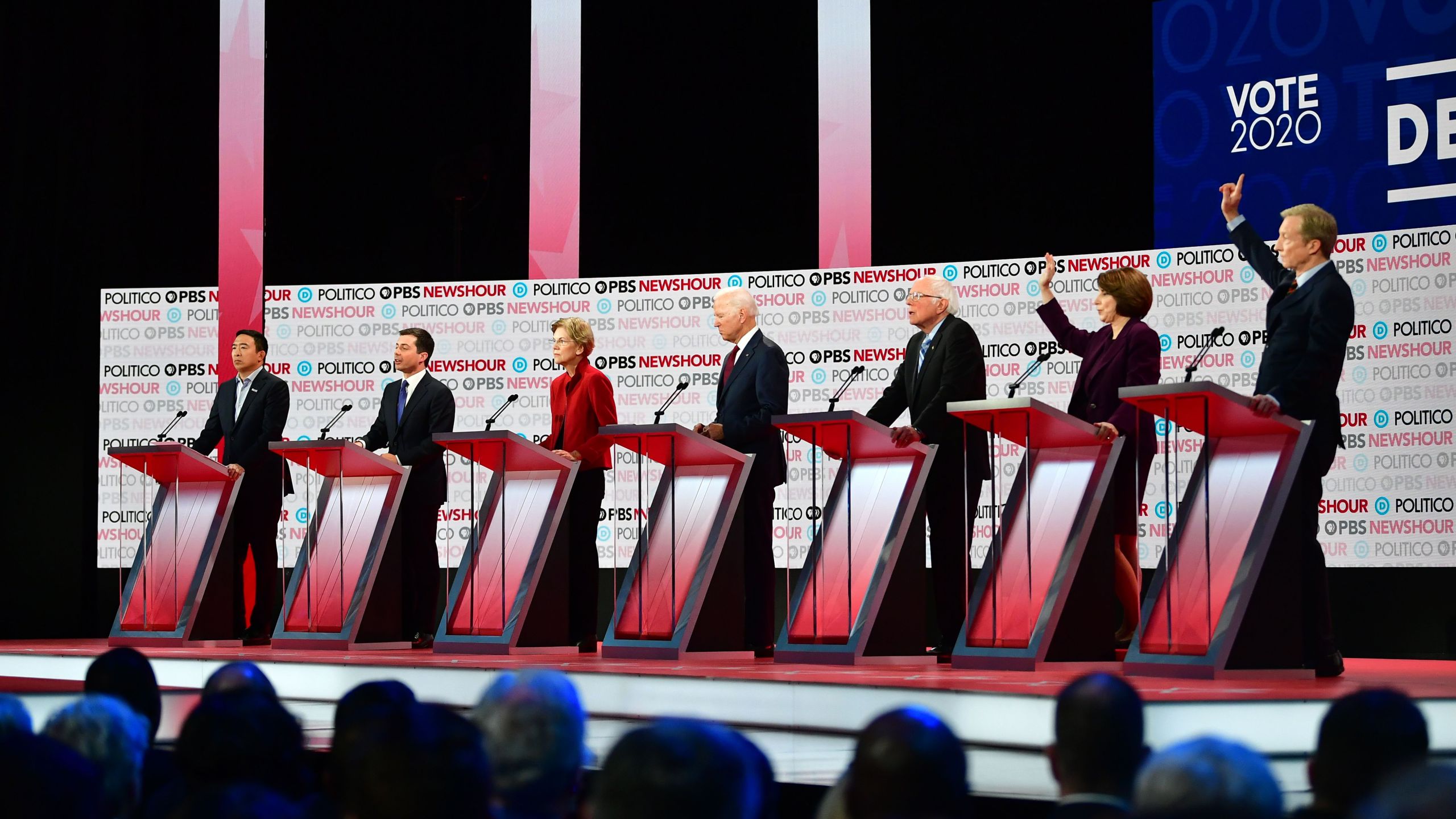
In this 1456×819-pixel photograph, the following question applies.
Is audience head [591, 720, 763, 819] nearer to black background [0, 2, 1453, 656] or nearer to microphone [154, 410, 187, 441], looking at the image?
black background [0, 2, 1453, 656]

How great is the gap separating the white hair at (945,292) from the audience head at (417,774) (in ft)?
15.1

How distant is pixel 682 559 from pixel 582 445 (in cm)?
93

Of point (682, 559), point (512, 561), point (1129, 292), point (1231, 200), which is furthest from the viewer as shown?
point (512, 561)

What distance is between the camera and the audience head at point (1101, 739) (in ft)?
6.44

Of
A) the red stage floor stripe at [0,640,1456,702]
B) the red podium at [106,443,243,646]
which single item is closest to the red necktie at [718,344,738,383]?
the red stage floor stripe at [0,640,1456,702]

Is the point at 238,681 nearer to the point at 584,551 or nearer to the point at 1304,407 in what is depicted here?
the point at 1304,407

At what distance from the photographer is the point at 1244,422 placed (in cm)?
476

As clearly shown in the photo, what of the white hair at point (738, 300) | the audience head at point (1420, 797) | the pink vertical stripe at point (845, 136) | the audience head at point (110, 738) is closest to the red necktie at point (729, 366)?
the white hair at point (738, 300)

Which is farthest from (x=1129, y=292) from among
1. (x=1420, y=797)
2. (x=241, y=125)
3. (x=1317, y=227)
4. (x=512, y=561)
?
(x=241, y=125)

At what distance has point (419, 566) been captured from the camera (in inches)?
290

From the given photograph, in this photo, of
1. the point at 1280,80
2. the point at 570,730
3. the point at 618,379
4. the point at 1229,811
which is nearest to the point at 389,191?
the point at 618,379

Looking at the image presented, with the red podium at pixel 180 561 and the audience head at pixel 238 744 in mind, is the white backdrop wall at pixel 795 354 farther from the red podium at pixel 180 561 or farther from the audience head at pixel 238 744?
the audience head at pixel 238 744

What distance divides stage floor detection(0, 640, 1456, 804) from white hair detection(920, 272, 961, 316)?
57.2 inches

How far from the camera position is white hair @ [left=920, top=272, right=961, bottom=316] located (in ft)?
20.0
